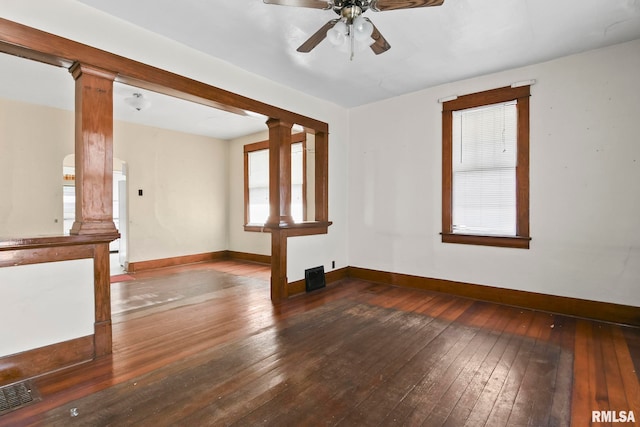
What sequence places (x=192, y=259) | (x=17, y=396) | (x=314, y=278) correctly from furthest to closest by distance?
1. (x=192, y=259)
2. (x=314, y=278)
3. (x=17, y=396)

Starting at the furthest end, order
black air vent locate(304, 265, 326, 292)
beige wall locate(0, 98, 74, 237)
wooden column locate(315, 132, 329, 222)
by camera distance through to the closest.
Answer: wooden column locate(315, 132, 329, 222) < beige wall locate(0, 98, 74, 237) < black air vent locate(304, 265, 326, 292)

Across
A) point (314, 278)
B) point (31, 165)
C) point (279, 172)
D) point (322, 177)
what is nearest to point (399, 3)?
point (279, 172)

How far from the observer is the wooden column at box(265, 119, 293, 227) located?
4203 millimetres

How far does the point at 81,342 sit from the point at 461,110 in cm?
486

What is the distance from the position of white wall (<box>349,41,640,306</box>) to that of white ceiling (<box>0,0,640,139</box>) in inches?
11.8

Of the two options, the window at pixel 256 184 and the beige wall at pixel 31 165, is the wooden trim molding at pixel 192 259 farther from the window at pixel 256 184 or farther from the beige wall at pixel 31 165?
the beige wall at pixel 31 165

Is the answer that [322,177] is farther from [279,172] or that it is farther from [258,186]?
[258,186]

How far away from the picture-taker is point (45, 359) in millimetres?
2287

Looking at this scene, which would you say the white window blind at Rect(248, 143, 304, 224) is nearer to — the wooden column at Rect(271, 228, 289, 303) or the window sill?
the wooden column at Rect(271, 228, 289, 303)

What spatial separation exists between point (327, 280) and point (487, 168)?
282 centimetres

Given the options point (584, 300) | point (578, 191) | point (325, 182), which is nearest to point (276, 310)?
point (325, 182)

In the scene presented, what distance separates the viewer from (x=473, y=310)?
3.67 meters

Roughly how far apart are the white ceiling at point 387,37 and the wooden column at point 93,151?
0.65 meters

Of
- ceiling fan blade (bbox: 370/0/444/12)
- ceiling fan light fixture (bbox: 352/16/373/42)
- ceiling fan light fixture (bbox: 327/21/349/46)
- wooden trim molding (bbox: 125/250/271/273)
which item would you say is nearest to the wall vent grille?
ceiling fan light fixture (bbox: 327/21/349/46)
